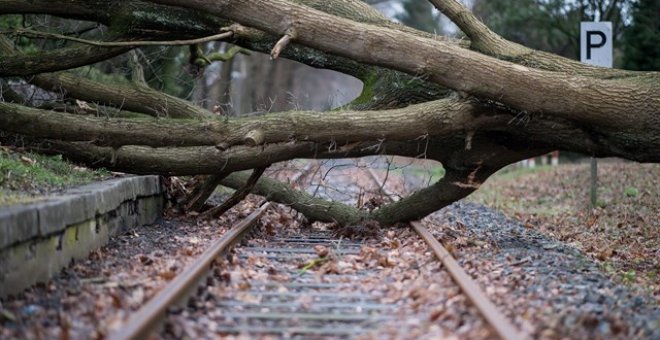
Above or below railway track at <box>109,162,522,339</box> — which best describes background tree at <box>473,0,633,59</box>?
above

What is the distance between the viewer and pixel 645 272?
879 centimetres

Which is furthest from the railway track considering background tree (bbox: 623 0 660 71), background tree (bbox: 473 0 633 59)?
background tree (bbox: 473 0 633 59)

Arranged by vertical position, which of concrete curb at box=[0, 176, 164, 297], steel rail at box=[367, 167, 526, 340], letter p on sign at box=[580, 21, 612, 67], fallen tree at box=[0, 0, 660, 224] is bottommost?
steel rail at box=[367, 167, 526, 340]

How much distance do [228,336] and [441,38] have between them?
6691 mm

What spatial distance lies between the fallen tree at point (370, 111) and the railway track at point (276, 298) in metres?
1.47

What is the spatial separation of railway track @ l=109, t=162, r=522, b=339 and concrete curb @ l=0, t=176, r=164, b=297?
1.20 meters

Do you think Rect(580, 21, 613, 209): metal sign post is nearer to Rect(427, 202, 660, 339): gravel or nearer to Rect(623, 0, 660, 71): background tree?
Rect(427, 202, 660, 339): gravel

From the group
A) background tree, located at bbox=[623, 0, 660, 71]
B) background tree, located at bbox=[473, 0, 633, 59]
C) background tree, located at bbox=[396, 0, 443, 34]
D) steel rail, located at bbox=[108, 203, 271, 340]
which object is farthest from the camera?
background tree, located at bbox=[396, 0, 443, 34]

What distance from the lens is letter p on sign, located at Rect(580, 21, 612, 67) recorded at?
13.6 meters

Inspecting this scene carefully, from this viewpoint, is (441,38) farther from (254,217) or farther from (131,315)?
(131,315)

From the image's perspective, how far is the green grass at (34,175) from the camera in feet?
25.0

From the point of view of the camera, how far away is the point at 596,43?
45.3 feet

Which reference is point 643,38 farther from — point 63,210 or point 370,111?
point 63,210

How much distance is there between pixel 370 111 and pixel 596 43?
585cm
